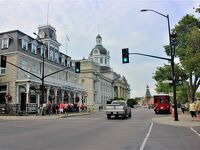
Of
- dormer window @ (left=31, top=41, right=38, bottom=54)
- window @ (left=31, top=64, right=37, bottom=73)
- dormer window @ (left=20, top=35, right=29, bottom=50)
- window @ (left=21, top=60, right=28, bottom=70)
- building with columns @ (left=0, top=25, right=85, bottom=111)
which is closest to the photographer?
building with columns @ (left=0, top=25, right=85, bottom=111)

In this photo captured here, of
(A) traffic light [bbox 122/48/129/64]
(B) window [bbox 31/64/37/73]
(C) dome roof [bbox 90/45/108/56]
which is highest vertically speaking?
(C) dome roof [bbox 90/45/108/56]

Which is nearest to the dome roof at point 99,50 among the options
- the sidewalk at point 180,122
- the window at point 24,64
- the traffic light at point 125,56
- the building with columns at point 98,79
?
the building with columns at point 98,79

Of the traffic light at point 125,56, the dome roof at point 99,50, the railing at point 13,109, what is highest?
the dome roof at point 99,50

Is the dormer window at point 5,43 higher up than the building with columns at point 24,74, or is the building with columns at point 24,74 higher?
the dormer window at point 5,43

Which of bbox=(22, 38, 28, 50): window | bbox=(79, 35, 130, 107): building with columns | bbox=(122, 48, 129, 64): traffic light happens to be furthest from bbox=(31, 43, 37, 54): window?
bbox=(79, 35, 130, 107): building with columns

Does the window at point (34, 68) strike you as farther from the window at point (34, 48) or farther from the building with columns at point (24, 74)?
the window at point (34, 48)

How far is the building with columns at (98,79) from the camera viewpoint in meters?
96.7

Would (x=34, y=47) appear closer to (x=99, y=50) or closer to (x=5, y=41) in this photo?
(x=5, y=41)

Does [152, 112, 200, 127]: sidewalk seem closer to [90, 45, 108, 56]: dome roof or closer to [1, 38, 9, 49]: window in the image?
[1, 38, 9, 49]: window

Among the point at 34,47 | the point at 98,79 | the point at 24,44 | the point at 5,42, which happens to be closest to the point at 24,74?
the point at 24,44

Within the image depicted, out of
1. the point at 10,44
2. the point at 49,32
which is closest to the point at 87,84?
the point at 49,32

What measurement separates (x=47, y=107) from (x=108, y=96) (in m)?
80.7

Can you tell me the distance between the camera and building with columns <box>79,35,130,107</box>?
96688mm

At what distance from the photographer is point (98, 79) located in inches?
4154
